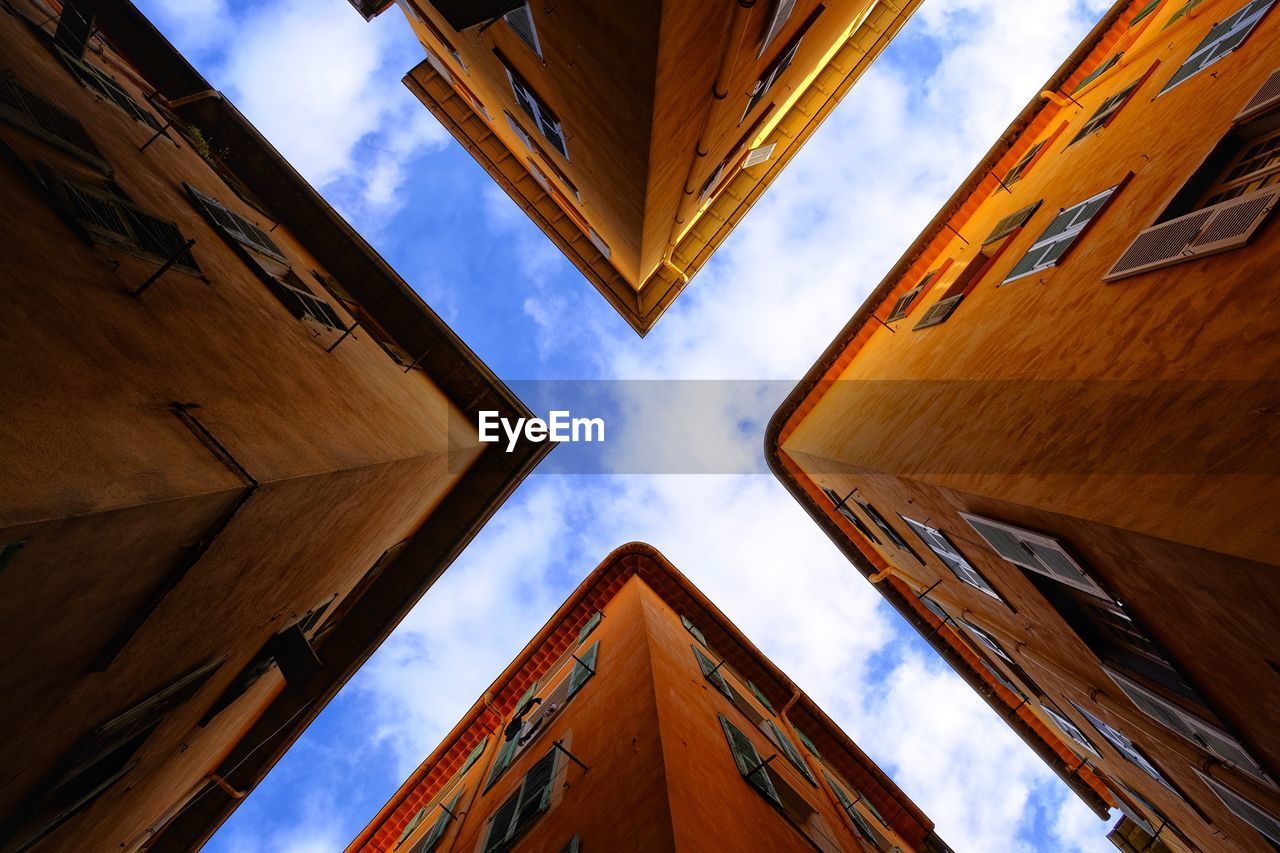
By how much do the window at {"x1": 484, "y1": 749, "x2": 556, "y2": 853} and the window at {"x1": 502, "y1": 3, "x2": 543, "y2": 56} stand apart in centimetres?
861

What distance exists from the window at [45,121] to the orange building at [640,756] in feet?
22.8

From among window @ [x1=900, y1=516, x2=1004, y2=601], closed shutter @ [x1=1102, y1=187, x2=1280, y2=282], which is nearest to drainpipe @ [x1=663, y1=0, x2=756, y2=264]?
closed shutter @ [x1=1102, y1=187, x2=1280, y2=282]

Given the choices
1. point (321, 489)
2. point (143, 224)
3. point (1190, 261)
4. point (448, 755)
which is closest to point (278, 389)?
point (321, 489)

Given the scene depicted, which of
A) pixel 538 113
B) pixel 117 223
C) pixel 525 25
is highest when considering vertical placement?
pixel 538 113

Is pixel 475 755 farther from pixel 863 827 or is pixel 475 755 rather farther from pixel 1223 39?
pixel 1223 39

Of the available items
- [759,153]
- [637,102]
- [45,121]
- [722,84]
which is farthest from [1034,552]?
[759,153]

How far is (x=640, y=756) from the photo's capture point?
6078mm

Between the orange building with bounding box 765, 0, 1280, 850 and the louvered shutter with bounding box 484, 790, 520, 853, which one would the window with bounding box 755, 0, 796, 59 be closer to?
the orange building with bounding box 765, 0, 1280, 850

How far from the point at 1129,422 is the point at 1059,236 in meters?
3.62

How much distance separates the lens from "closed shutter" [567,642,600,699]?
10031 millimetres

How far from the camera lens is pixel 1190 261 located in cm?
475

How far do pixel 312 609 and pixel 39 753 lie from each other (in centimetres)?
397

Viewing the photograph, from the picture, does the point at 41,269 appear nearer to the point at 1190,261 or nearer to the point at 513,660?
the point at 1190,261

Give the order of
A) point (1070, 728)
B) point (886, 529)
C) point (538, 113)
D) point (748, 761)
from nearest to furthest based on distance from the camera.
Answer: point (748, 761) → point (538, 113) → point (886, 529) → point (1070, 728)
